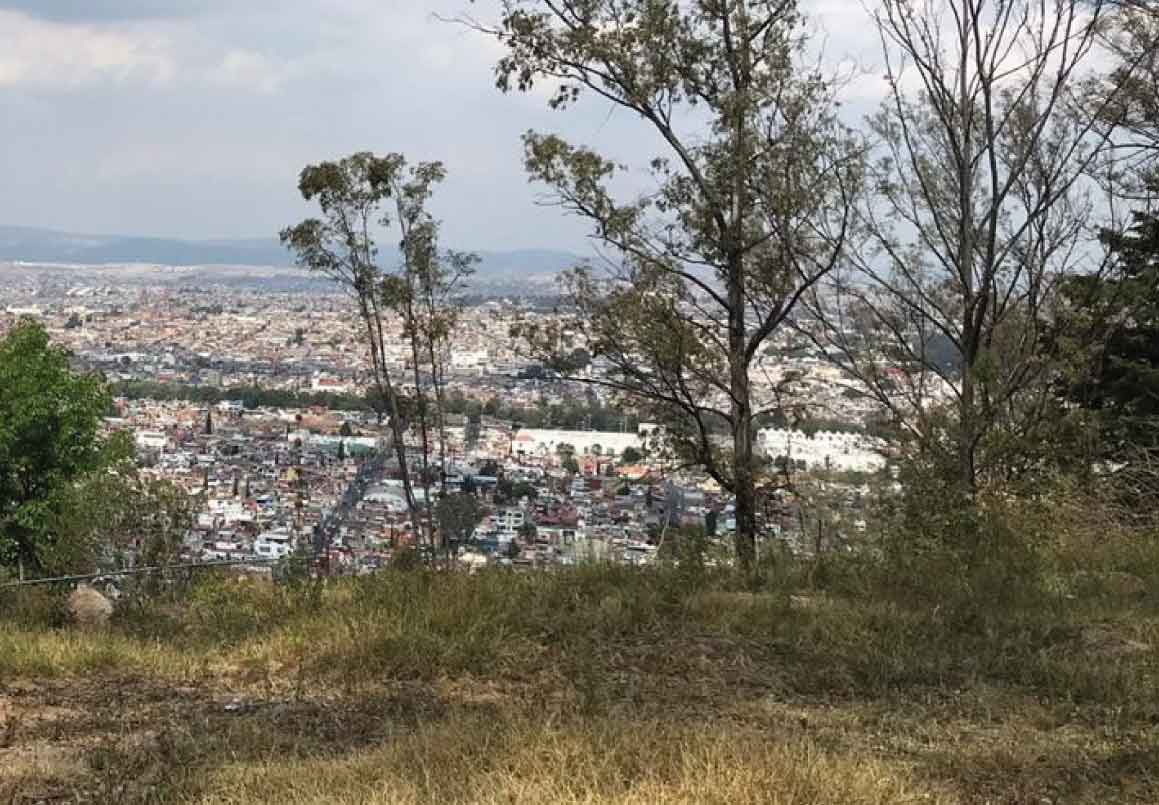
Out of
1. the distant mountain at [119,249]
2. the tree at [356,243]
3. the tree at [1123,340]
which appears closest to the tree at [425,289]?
the tree at [356,243]

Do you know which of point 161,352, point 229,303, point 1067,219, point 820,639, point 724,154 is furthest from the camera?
point 229,303

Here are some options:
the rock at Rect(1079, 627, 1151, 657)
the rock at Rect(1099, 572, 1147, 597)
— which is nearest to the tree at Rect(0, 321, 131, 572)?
the rock at Rect(1099, 572, 1147, 597)

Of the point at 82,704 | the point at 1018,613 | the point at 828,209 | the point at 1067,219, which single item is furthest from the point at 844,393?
the point at 82,704

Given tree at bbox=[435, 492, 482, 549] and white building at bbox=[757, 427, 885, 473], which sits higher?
white building at bbox=[757, 427, 885, 473]

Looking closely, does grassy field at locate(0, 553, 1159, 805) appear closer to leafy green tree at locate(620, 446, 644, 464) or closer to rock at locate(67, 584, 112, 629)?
rock at locate(67, 584, 112, 629)

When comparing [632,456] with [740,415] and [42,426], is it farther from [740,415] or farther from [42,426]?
[42,426]

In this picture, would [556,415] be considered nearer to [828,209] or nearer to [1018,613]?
[828,209]
